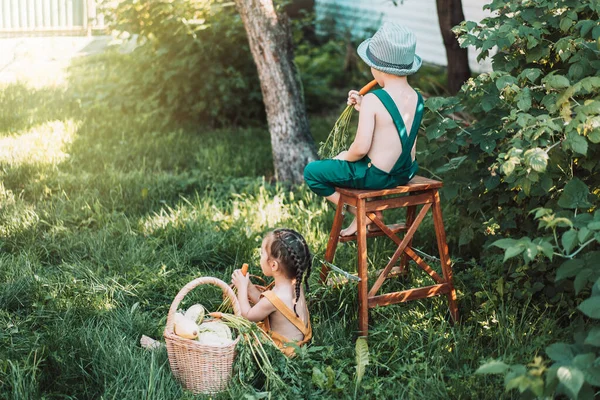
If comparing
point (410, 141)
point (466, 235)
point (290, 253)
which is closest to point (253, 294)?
point (290, 253)

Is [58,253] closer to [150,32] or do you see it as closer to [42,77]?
[150,32]

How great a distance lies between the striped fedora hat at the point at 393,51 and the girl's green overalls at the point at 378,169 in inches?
5.4

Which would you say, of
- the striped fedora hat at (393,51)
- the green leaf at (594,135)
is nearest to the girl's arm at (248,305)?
the striped fedora hat at (393,51)

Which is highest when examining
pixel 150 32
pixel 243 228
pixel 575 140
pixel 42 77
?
pixel 575 140

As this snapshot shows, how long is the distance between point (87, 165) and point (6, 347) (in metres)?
3.27

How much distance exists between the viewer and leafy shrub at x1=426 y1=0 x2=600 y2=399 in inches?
107

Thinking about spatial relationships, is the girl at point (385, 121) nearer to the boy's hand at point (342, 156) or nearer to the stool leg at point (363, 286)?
the boy's hand at point (342, 156)

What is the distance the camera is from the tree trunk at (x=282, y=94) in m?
6.17

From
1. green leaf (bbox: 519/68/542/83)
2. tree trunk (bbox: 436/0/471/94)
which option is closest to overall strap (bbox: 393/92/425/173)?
green leaf (bbox: 519/68/542/83)

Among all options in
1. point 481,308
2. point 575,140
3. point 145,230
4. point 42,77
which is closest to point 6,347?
point 145,230

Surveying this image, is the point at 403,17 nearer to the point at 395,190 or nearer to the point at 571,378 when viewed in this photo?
the point at 395,190

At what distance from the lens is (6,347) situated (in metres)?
3.50

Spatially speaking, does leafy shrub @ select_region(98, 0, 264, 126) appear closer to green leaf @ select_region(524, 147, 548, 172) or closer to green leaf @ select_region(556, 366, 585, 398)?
green leaf @ select_region(524, 147, 548, 172)

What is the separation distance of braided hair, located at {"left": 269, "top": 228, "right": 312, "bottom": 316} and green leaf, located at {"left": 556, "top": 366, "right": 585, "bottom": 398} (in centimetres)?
140
